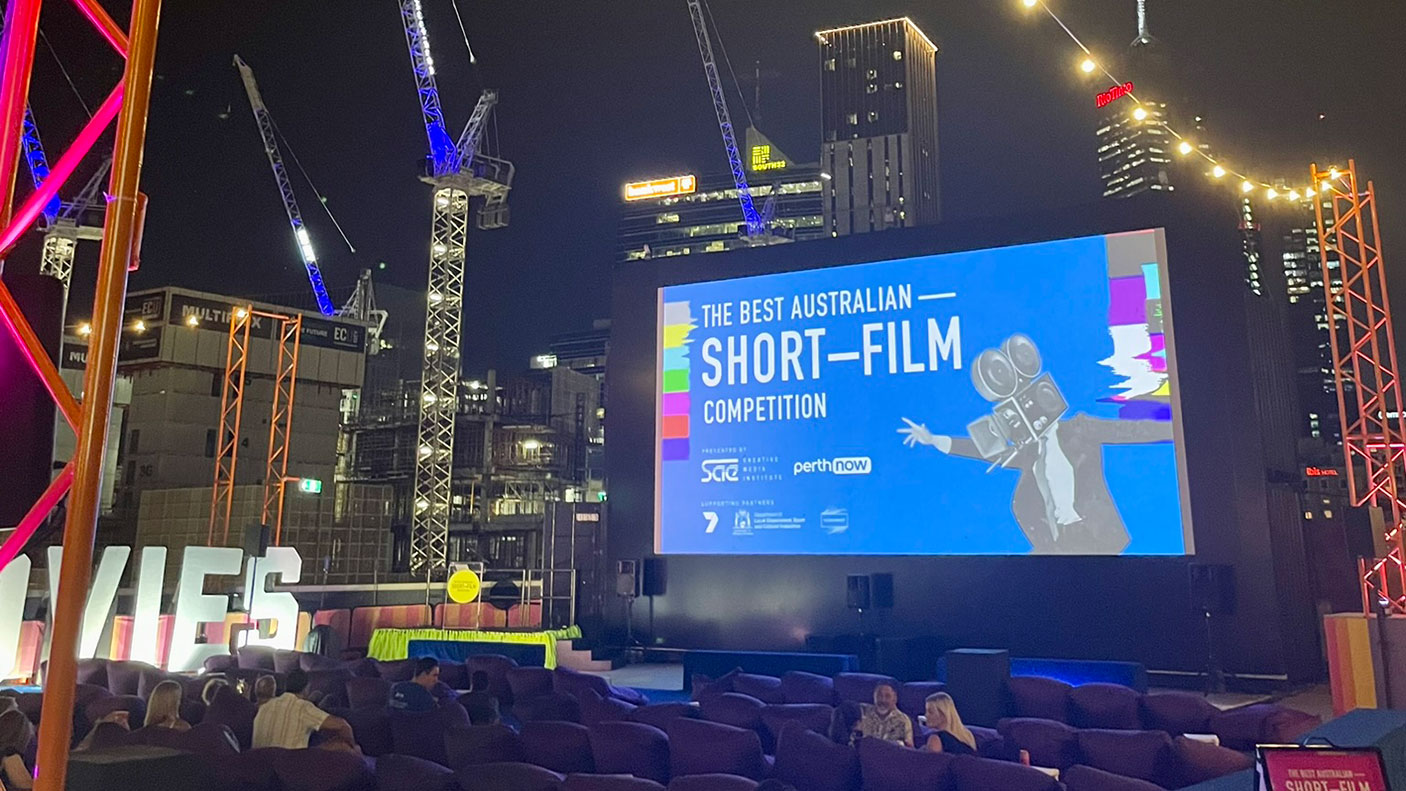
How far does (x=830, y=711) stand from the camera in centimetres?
593

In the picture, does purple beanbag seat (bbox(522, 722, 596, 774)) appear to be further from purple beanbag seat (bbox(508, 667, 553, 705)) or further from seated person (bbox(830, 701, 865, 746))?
purple beanbag seat (bbox(508, 667, 553, 705))

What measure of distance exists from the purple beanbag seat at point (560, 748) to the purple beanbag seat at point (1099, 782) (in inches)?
87.5

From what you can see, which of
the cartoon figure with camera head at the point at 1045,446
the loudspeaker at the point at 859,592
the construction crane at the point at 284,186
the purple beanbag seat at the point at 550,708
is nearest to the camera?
the purple beanbag seat at the point at 550,708

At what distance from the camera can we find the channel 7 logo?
1345cm

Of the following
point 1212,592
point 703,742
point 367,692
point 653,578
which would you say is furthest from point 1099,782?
point 653,578

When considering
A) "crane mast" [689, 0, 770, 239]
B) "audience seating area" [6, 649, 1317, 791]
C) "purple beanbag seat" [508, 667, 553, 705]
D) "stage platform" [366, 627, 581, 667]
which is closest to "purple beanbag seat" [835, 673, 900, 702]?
"audience seating area" [6, 649, 1317, 791]

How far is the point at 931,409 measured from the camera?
481 inches

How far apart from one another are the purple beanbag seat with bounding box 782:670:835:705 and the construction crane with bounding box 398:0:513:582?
20.7 meters

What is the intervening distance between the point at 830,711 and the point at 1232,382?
8123 mm

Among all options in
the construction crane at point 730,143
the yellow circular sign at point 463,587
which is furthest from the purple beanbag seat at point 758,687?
the construction crane at point 730,143

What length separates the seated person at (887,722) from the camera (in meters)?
5.13

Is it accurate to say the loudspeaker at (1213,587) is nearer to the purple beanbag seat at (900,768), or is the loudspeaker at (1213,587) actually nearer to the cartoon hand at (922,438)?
the cartoon hand at (922,438)

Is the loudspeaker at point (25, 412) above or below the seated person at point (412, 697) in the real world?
above

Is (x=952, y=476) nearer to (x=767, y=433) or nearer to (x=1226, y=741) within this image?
(x=767, y=433)
